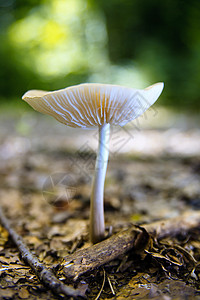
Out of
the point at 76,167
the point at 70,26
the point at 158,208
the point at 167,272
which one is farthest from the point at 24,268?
the point at 70,26

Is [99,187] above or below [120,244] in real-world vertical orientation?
above

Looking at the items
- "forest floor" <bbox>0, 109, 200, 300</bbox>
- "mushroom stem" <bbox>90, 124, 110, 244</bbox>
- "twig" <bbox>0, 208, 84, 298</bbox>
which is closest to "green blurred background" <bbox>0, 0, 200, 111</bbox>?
"forest floor" <bbox>0, 109, 200, 300</bbox>

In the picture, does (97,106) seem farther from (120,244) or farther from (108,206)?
(108,206)

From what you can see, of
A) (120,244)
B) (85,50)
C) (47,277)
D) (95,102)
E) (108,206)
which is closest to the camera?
(47,277)

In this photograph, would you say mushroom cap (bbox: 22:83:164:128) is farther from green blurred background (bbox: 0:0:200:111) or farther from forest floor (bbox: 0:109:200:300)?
green blurred background (bbox: 0:0:200:111)

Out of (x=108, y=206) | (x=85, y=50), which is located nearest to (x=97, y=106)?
(x=108, y=206)

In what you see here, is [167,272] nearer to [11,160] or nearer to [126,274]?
[126,274]
